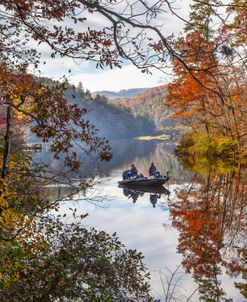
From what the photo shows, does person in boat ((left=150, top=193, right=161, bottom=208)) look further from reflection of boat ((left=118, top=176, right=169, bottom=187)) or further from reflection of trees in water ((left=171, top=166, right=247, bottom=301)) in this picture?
reflection of boat ((left=118, top=176, right=169, bottom=187))

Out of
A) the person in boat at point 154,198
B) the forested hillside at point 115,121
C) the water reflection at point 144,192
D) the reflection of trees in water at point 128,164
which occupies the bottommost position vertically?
the person in boat at point 154,198

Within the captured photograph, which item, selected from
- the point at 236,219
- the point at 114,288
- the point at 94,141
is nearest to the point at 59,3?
the point at 94,141

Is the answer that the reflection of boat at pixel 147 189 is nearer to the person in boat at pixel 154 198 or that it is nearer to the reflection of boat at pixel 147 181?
the reflection of boat at pixel 147 181

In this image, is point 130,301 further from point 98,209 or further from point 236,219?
point 98,209

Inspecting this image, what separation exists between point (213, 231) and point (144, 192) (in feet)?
37.1

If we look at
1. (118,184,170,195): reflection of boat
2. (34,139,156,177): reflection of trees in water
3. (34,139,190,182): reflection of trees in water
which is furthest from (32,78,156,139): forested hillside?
(118,184,170,195): reflection of boat

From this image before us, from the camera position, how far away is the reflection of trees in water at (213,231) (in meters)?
10.7

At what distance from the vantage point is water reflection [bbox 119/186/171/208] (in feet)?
78.5

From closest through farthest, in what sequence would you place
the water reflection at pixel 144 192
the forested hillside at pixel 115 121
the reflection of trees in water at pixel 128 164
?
the water reflection at pixel 144 192 < the reflection of trees in water at pixel 128 164 < the forested hillside at pixel 115 121

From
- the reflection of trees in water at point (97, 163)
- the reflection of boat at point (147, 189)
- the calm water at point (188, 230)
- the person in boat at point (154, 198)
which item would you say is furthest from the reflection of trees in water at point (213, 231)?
the reflection of trees in water at point (97, 163)

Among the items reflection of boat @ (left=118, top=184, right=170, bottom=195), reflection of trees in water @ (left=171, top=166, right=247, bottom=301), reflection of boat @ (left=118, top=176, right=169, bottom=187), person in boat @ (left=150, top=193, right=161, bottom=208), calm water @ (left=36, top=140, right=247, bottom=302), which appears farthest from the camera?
reflection of boat @ (left=118, top=176, right=169, bottom=187)

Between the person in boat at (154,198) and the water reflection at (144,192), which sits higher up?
the water reflection at (144,192)

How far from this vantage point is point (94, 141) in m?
5.79

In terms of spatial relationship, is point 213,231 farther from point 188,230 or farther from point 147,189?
point 147,189
